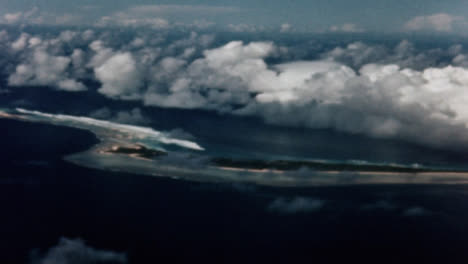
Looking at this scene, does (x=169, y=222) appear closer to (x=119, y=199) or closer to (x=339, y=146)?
(x=119, y=199)

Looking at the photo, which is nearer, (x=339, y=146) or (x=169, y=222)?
(x=169, y=222)

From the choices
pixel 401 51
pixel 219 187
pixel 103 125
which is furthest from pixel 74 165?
pixel 401 51

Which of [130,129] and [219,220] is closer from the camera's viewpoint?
[219,220]

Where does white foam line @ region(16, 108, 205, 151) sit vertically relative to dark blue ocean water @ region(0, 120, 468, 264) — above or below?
above

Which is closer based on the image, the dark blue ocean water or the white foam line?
the dark blue ocean water

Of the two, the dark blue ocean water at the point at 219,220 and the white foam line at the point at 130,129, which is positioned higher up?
the white foam line at the point at 130,129

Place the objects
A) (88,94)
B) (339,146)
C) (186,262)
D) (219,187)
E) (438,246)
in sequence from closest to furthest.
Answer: (186,262) → (438,246) → (219,187) → (339,146) → (88,94)

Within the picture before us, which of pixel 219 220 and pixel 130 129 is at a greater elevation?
pixel 130 129

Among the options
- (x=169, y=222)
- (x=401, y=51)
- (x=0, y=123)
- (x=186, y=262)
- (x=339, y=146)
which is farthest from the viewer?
(x=401, y=51)
